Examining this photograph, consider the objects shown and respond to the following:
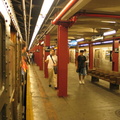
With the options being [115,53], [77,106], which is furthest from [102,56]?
[77,106]

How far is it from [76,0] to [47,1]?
25.4 inches

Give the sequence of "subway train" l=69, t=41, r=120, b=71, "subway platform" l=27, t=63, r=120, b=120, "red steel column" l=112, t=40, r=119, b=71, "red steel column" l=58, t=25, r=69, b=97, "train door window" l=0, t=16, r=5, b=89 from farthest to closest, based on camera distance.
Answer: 1. "subway train" l=69, t=41, r=120, b=71
2. "red steel column" l=112, t=40, r=119, b=71
3. "red steel column" l=58, t=25, r=69, b=97
4. "subway platform" l=27, t=63, r=120, b=120
5. "train door window" l=0, t=16, r=5, b=89

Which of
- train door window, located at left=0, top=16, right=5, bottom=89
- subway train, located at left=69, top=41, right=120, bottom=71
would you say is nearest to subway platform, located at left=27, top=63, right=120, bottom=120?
train door window, located at left=0, top=16, right=5, bottom=89

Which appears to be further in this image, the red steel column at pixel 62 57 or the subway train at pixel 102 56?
the subway train at pixel 102 56

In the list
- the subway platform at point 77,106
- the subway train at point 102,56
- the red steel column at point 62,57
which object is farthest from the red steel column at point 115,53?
the red steel column at point 62,57

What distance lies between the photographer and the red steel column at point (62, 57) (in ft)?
19.9

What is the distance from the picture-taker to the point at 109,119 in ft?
13.9

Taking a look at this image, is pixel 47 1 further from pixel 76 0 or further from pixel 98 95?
pixel 98 95

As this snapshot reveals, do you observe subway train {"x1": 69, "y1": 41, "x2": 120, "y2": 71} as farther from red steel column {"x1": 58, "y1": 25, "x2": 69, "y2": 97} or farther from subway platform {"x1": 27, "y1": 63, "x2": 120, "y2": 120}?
red steel column {"x1": 58, "y1": 25, "x2": 69, "y2": 97}

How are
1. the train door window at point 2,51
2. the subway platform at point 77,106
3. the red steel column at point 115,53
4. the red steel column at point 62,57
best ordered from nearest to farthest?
the train door window at point 2,51, the subway platform at point 77,106, the red steel column at point 62,57, the red steel column at point 115,53

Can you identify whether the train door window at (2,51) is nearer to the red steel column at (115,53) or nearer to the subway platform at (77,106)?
the subway platform at (77,106)

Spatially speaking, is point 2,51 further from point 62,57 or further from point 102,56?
point 102,56

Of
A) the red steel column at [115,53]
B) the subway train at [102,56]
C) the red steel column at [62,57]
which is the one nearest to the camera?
the red steel column at [62,57]

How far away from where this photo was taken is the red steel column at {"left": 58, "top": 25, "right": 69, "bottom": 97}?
6.08m
